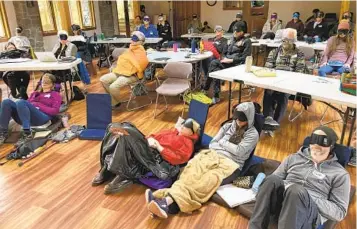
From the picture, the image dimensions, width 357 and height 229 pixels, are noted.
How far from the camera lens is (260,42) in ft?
19.5

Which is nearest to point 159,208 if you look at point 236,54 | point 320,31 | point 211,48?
point 236,54

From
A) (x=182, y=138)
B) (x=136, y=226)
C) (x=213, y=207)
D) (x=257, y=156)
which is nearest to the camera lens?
(x=136, y=226)

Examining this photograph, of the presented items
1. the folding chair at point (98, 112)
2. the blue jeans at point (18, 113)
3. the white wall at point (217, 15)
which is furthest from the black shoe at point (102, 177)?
the white wall at point (217, 15)

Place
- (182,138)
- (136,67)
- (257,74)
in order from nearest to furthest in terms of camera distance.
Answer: (182,138) < (257,74) < (136,67)

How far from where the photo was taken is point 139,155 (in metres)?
2.61

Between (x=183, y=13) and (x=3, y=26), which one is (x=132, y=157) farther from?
(x=183, y=13)

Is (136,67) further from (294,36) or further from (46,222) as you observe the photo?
(46,222)

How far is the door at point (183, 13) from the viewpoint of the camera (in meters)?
11.0

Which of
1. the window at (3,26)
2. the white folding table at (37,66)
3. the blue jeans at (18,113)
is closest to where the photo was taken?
the blue jeans at (18,113)

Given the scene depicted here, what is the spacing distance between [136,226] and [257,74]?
86.6 inches

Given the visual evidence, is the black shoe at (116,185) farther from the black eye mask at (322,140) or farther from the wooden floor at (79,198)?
the black eye mask at (322,140)

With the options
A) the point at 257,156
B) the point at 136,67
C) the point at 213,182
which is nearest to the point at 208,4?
the point at 136,67

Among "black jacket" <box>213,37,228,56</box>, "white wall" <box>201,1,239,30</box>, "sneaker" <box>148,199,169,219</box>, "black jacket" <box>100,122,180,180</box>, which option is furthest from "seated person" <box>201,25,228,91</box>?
"white wall" <box>201,1,239,30</box>

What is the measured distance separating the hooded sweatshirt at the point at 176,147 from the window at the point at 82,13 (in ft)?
23.8
